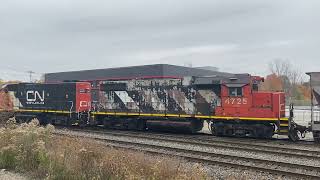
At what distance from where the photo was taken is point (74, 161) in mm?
10680

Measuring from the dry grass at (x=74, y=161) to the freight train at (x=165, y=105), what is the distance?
398 inches

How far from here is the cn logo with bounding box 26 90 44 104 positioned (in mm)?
28909

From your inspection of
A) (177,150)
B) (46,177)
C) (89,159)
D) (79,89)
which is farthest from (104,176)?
(79,89)

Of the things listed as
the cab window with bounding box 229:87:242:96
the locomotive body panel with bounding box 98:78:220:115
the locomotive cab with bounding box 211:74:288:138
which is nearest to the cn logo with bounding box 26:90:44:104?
the locomotive body panel with bounding box 98:78:220:115

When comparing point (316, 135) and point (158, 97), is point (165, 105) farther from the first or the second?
point (316, 135)

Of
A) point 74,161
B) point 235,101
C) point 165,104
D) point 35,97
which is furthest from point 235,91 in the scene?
point 35,97

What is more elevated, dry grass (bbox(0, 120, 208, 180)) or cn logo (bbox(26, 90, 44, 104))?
cn logo (bbox(26, 90, 44, 104))

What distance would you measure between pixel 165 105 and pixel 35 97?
10894 millimetres

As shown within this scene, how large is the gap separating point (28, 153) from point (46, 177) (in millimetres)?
1861

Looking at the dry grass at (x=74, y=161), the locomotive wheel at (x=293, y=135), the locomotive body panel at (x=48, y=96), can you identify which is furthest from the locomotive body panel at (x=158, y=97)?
the dry grass at (x=74, y=161)

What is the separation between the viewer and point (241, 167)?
490 inches

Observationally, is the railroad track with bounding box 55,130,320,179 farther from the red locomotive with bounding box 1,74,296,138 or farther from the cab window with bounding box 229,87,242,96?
the cab window with bounding box 229,87,242,96

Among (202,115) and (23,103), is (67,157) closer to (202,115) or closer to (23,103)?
(202,115)

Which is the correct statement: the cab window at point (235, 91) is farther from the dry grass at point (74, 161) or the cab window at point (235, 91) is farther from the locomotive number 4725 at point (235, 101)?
the dry grass at point (74, 161)
